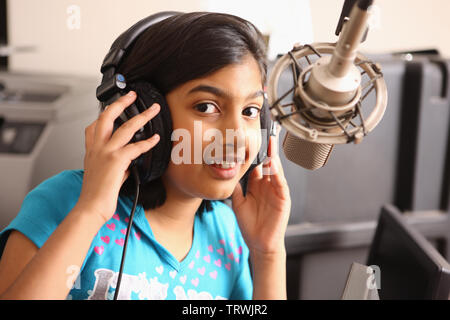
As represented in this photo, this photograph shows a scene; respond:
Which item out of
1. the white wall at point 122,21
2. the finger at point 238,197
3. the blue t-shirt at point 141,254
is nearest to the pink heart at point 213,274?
the blue t-shirt at point 141,254

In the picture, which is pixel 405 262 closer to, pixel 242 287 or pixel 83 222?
pixel 242 287

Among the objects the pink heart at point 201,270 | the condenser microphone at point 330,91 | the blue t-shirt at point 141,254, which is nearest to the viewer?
the condenser microphone at point 330,91

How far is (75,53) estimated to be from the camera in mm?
636

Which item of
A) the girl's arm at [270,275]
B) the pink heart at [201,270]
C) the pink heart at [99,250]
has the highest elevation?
the pink heart at [99,250]

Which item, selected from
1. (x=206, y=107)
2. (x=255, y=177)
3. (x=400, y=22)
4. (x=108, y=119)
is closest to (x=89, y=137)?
(x=108, y=119)

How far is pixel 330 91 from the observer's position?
0.35 meters

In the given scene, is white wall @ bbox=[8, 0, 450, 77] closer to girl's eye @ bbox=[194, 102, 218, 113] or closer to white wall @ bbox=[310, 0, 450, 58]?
white wall @ bbox=[310, 0, 450, 58]

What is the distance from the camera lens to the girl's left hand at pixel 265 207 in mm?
613

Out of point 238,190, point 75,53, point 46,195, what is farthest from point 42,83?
point 238,190

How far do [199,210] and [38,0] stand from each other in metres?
0.38

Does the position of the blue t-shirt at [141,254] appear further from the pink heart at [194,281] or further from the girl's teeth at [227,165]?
the girl's teeth at [227,165]

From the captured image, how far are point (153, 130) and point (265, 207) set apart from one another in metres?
0.20

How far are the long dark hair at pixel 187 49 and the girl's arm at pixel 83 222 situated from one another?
5cm

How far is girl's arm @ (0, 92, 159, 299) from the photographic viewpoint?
43 cm
